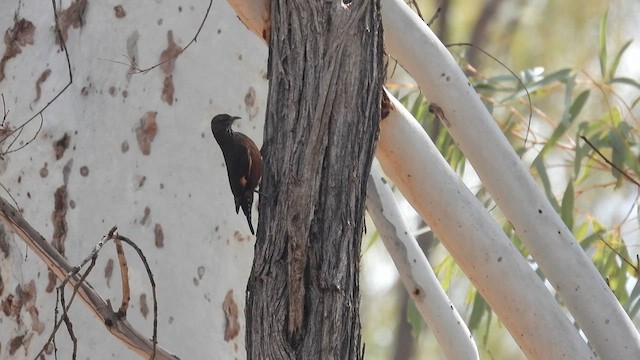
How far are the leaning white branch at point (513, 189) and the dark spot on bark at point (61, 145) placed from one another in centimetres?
86

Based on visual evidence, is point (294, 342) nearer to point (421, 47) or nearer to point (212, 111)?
point (421, 47)

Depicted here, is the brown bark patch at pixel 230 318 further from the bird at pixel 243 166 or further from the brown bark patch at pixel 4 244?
the brown bark patch at pixel 4 244

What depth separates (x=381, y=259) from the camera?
639 cm

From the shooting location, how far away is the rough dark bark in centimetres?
132

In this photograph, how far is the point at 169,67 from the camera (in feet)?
7.90

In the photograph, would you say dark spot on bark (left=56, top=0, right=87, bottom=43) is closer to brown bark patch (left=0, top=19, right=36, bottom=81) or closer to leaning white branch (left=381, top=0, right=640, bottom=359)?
brown bark patch (left=0, top=19, right=36, bottom=81)

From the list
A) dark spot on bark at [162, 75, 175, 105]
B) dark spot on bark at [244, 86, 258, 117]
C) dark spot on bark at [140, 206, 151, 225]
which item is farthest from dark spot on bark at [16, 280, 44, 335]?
dark spot on bark at [244, 86, 258, 117]

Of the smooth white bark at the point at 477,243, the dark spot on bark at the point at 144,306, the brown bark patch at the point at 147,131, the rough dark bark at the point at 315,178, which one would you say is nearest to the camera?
the rough dark bark at the point at 315,178

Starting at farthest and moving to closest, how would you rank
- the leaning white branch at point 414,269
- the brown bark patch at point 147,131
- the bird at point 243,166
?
1. the brown bark patch at point 147,131
2. the leaning white branch at point 414,269
3. the bird at point 243,166

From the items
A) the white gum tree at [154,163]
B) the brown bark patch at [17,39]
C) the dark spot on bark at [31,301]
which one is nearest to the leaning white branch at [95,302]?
the white gum tree at [154,163]

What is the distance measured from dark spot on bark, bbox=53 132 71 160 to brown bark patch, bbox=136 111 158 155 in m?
0.17

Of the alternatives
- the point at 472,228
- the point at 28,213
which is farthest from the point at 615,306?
the point at 28,213

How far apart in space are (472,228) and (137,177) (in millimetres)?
860

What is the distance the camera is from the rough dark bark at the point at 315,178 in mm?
1318
